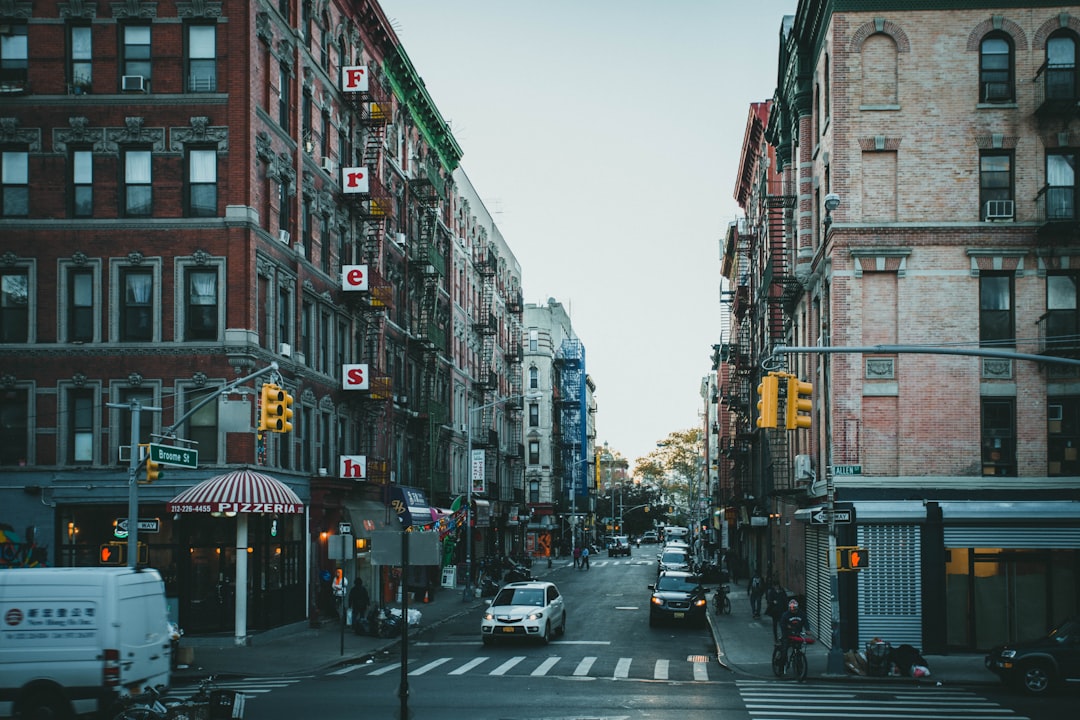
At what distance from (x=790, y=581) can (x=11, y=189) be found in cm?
3016

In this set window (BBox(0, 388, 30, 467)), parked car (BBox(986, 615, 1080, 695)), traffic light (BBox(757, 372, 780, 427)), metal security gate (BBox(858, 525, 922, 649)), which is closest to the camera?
traffic light (BBox(757, 372, 780, 427))

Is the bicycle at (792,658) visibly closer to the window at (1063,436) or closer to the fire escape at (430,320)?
the window at (1063,436)

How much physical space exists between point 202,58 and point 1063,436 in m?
26.0

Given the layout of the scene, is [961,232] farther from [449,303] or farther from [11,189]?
[449,303]

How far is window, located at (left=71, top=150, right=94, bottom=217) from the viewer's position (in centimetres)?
3425

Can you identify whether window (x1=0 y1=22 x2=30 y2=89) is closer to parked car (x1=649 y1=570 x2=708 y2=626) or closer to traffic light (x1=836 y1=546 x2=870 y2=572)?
parked car (x1=649 y1=570 x2=708 y2=626)

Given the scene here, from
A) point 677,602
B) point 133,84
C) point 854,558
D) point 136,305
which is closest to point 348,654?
point 136,305

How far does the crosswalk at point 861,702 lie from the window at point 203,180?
19.8m

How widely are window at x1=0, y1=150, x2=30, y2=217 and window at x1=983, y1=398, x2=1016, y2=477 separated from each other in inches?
1078

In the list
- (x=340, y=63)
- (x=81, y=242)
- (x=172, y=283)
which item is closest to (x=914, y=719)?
(x=172, y=283)

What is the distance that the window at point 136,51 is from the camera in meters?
34.4

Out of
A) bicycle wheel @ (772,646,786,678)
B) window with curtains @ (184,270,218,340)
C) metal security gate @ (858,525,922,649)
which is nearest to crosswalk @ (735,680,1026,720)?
bicycle wheel @ (772,646,786,678)

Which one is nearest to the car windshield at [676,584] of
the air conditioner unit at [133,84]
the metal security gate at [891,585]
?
the metal security gate at [891,585]

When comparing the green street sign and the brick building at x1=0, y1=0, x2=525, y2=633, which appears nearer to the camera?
the green street sign
